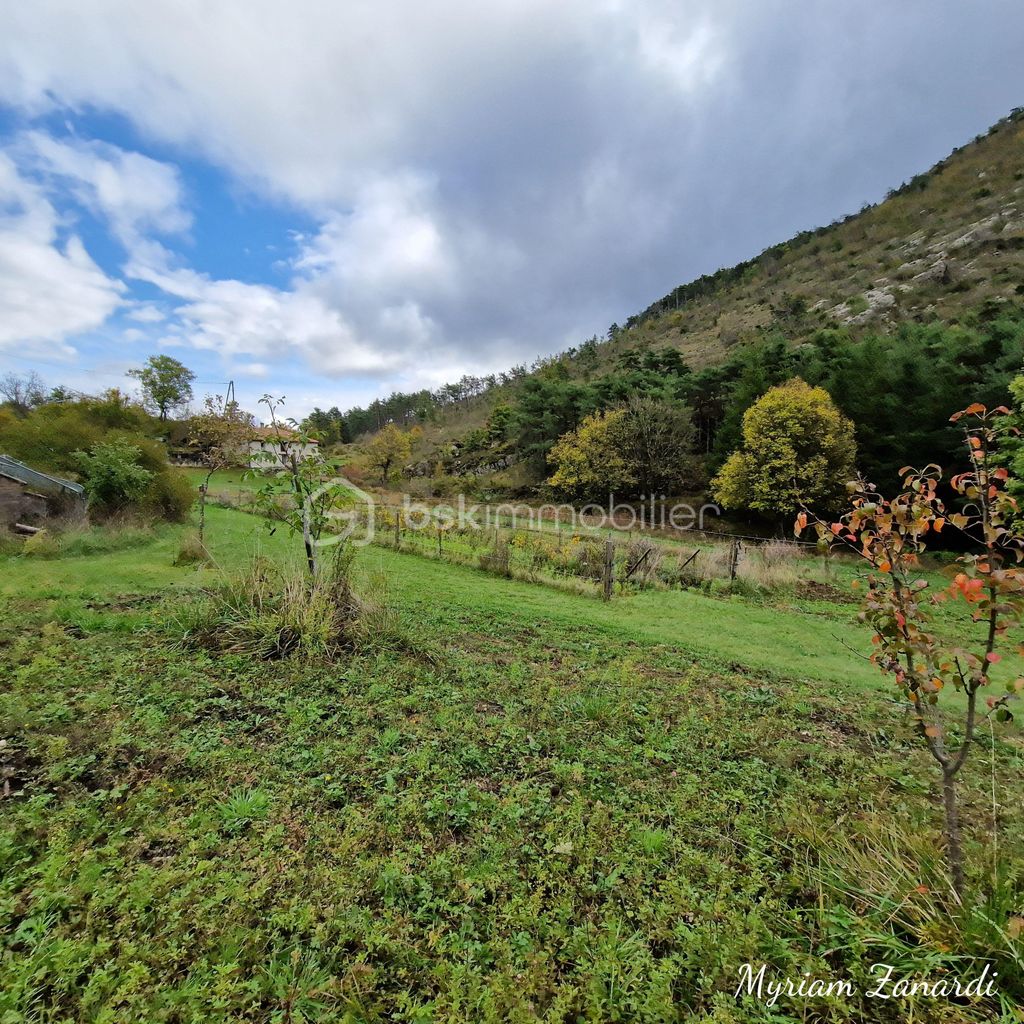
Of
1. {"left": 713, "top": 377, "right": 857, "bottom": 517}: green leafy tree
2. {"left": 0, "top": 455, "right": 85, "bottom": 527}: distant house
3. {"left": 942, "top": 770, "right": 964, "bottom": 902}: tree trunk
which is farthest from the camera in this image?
{"left": 713, "top": 377, "right": 857, "bottom": 517}: green leafy tree

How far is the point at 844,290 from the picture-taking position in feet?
131

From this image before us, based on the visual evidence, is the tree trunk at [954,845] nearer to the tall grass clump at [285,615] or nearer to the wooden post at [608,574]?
the tall grass clump at [285,615]

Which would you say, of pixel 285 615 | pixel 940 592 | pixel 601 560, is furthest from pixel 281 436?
pixel 601 560

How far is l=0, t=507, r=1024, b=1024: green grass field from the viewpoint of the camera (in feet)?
5.64

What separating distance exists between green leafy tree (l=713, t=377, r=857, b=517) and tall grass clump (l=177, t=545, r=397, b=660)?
18.2 m

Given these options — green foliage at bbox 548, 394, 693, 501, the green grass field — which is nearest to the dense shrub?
the green grass field

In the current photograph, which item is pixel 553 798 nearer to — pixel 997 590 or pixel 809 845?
pixel 809 845

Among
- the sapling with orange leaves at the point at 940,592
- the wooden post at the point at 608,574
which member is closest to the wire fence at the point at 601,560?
the wooden post at the point at 608,574

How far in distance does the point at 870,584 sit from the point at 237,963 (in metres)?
3.14

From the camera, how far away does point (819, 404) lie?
1903cm

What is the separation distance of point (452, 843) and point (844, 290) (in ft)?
173

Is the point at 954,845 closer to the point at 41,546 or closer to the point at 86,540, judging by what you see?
the point at 41,546

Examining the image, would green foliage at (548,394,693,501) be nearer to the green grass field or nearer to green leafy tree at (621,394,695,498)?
green leafy tree at (621,394,695,498)

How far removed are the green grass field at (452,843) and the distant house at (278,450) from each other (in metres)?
2.01
